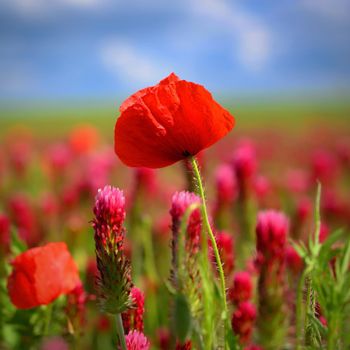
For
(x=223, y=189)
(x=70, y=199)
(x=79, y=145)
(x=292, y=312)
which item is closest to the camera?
(x=292, y=312)

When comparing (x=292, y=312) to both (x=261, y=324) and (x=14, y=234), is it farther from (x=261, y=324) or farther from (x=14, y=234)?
(x=14, y=234)

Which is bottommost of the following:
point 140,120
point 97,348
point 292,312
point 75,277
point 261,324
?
point 97,348

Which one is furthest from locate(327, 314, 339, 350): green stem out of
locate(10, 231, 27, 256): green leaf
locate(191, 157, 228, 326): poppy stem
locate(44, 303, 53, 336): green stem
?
locate(10, 231, 27, 256): green leaf

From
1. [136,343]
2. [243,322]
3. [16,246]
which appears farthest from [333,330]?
[16,246]

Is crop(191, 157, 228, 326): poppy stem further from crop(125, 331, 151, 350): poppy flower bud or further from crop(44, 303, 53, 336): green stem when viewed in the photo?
crop(44, 303, 53, 336): green stem

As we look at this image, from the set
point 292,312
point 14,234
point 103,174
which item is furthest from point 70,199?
point 292,312

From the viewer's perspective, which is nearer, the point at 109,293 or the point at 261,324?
the point at 109,293
